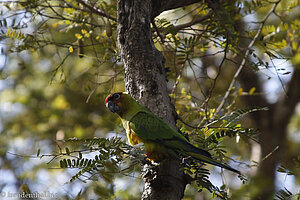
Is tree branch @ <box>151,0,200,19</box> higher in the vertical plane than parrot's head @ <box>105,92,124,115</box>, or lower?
higher

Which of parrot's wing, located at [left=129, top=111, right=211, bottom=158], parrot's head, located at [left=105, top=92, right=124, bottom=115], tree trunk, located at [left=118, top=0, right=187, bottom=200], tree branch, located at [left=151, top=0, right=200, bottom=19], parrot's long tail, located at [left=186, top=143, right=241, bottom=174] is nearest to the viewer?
parrot's long tail, located at [left=186, top=143, right=241, bottom=174]

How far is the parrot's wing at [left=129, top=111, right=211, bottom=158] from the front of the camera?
182 centimetres

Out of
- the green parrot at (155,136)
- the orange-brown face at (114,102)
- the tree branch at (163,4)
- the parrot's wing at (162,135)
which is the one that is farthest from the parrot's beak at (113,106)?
the tree branch at (163,4)

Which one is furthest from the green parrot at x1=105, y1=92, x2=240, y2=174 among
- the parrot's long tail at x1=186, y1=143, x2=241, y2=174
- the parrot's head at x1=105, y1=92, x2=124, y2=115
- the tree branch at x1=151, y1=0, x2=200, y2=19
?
the tree branch at x1=151, y1=0, x2=200, y2=19

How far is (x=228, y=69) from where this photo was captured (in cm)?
599

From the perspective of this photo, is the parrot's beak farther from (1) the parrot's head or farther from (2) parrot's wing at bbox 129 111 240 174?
(2) parrot's wing at bbox 129 111 240 174

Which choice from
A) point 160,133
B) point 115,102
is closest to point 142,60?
point 160,133

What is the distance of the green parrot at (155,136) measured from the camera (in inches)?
69.4

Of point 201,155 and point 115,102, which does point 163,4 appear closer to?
point 115,102

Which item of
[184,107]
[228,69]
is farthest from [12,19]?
[228,69]

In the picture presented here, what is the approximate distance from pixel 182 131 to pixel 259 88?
10.6ft

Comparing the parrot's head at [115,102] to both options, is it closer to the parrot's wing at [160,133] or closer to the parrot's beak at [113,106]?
the parrot's beak at [113,106]

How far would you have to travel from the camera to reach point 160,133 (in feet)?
6.31

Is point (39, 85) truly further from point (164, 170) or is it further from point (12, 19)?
point (164, 170)
